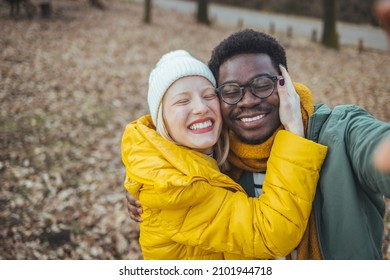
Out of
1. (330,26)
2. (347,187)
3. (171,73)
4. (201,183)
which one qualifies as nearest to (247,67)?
(171,73)

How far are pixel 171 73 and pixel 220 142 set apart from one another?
0.52m

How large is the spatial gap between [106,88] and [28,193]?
382cm

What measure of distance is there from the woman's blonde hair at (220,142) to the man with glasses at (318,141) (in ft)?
0.14

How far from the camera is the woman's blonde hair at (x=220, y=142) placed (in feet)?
6.77

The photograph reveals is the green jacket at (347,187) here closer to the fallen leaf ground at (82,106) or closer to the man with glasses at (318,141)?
the man with glasses at (318,141)

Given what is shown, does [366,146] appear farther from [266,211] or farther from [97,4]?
[97,4]

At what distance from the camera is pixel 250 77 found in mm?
1880

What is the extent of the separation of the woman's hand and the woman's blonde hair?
0.41 m

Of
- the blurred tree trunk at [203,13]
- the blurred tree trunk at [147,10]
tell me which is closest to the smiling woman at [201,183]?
the blurred tree trunk at [147,10]

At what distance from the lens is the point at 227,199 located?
5.79 ft

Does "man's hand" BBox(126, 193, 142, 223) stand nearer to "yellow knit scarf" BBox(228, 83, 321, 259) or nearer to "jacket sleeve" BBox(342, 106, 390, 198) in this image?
"yellow knit scarf" BBox(228, 83, 321, 259)

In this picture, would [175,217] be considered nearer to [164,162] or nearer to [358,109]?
[164,162]

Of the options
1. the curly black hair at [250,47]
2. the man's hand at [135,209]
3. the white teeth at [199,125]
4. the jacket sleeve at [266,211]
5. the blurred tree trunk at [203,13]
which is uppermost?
the curly black hair at [250,47]

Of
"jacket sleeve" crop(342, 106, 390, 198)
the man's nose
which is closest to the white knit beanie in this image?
the man's nose
